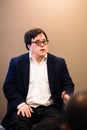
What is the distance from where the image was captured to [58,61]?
2.16m

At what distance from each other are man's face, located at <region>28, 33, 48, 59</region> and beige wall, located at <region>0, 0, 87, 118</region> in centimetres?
49

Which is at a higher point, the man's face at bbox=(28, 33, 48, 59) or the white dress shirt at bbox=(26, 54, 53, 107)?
the man's face at bbox=(28, 33, 48, 59)

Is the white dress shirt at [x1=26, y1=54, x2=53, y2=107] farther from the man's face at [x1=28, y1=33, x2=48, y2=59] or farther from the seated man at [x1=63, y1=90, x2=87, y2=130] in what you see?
the seated man at [x1=63, y1=90, x2=87, y2=130]

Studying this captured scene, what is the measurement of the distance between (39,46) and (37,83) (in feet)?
1.10

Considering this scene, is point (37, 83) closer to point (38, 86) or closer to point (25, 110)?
point (38, 86)

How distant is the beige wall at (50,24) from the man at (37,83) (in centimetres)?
47

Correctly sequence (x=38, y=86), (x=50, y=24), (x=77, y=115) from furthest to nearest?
(x=50, y=24) → (x=38, y=86) → (x=77, y=115)

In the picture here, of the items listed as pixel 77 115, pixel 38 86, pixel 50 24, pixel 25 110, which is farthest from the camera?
pixel 50 24

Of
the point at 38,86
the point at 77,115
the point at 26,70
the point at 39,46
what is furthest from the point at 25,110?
the point at 77,115

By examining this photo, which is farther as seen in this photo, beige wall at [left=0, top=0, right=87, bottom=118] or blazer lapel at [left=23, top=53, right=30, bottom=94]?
beige wall at [left=0, top=0, right=87, bottom=118]

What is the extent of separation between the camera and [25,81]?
2086 millimetres

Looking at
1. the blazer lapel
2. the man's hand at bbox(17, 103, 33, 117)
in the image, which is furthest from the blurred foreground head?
the blazer lapel

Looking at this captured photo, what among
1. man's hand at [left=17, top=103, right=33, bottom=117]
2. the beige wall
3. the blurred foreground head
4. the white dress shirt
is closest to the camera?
the blurred foreground head

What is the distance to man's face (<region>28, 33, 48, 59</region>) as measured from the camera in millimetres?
2098
